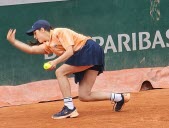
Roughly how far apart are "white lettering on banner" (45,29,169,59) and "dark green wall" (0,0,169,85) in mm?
33

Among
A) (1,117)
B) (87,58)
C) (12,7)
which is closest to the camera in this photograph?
(87,58)

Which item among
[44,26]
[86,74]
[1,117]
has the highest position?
[44,26]

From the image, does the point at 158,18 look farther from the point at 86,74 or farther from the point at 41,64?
the point at 86,74

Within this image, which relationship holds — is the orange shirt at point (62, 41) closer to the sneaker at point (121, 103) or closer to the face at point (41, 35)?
the face at point (41, 35)

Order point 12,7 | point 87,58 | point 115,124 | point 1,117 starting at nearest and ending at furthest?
1. point 115,124
2. point 87,58
3. point 1,117
4. point 12,7

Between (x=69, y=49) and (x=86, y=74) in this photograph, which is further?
(x=86, y=74)

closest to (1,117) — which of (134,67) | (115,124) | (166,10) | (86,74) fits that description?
(86,74)

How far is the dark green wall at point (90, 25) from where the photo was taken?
30.9ft

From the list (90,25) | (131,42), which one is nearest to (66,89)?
(90,25)

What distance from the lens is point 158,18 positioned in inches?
390

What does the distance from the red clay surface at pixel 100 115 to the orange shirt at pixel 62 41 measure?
846mm

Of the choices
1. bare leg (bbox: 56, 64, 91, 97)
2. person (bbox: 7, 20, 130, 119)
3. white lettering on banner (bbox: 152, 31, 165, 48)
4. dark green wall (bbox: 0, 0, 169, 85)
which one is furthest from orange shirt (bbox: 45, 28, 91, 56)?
white lettering on banner (bbox: 152, 31, 165, 48)

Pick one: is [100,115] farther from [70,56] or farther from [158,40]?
[158,40]

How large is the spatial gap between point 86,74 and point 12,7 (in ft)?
8.90
